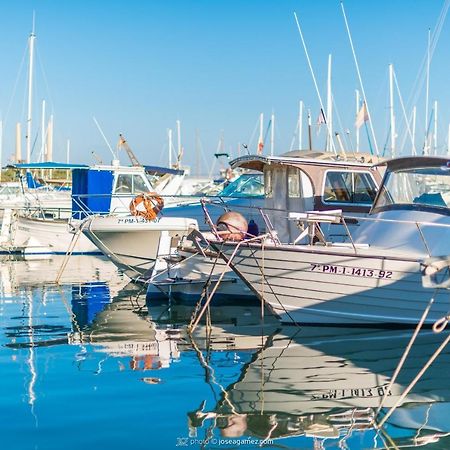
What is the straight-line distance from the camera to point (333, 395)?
29.1 feet

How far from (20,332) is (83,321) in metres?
1.47

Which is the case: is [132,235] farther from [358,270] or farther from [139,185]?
[139,185]

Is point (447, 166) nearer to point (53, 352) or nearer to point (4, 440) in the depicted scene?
point (53, 352)

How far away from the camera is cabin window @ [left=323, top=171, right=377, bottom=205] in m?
16.6

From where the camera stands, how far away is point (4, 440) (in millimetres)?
7328

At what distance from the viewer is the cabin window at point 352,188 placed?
A: 16.6 meters

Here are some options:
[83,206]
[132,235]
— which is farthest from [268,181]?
[83,206]

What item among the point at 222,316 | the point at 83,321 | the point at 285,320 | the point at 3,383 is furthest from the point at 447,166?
the point at 3,383

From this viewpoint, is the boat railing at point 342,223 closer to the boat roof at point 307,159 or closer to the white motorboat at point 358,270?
the white motorboat at point 358,270

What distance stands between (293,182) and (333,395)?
844 centimetres

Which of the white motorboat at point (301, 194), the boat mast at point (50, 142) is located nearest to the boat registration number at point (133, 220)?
the white motorboat at point (301, 194)

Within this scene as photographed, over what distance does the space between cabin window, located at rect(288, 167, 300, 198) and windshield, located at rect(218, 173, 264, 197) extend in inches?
207

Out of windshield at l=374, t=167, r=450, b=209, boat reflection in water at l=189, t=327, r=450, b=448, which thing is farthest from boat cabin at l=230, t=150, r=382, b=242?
boat reflection in water at l=189, t=327, r=450, b=448

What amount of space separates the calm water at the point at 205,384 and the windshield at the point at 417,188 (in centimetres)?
224
